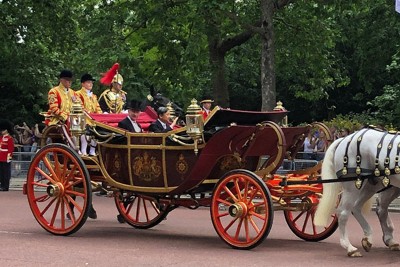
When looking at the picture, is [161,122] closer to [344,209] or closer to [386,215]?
[344,209]

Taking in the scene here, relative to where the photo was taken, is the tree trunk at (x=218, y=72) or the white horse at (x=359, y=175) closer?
the white horse at (x=359, y=175)

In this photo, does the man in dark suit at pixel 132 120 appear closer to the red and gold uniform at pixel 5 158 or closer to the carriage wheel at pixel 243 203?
the carriage wheel at pixel 243 203

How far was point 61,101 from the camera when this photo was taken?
13406mm

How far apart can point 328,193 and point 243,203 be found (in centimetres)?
105

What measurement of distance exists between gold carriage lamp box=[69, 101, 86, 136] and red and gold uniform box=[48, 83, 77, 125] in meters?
1.14

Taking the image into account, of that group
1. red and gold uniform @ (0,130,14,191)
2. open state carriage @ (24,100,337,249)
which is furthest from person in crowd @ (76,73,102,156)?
red and gold uniform @ (0,130,14,191)

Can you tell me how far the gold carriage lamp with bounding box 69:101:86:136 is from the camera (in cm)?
1191

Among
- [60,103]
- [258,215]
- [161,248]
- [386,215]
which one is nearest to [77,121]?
[60,103]

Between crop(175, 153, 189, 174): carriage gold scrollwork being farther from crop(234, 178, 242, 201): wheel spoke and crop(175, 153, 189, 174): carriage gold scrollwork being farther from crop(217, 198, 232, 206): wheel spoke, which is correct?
crop(234, 178, 242, 201): wheel spoke

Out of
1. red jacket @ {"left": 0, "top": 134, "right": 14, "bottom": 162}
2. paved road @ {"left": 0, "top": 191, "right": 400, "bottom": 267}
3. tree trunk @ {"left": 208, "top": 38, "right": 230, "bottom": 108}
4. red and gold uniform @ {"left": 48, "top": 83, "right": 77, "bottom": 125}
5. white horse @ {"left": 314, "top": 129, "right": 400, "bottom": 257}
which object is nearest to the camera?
paved road @ {"left": 0, "top": 191, "right": 400, "bottom": 267}

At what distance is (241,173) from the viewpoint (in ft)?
33.8

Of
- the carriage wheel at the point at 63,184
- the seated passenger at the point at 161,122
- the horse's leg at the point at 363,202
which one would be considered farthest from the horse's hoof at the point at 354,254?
the carriage wheel at the point at 63,184

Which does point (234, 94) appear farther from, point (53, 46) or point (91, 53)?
point (91, 53)

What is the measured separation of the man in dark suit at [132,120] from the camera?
12.3m
